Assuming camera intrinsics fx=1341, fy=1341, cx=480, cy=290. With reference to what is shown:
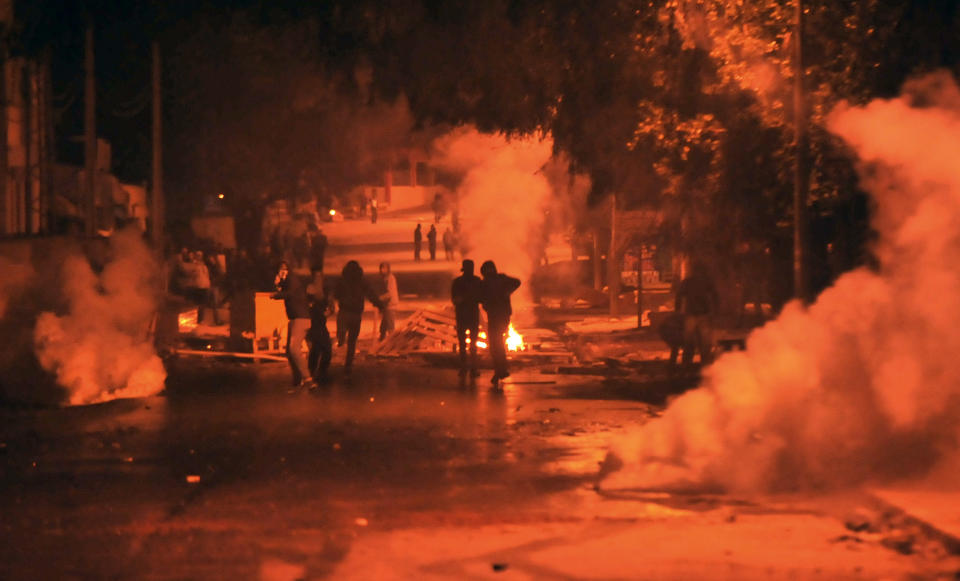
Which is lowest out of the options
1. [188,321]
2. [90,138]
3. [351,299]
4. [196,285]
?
[188,321]

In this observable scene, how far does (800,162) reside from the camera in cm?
1642

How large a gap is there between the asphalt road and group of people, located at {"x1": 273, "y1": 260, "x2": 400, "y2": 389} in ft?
6.36

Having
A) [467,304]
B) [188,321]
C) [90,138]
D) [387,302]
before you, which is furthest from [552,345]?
[188,321]

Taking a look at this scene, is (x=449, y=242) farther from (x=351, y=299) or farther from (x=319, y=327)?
(x=319, y=327)

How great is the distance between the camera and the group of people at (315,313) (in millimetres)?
17203

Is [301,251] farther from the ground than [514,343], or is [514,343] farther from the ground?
[301,251]

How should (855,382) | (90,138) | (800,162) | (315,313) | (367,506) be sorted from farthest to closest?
(90,138), (315,313), (800,162), (855,382), (367,506)

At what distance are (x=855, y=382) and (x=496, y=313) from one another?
8396 millimetres

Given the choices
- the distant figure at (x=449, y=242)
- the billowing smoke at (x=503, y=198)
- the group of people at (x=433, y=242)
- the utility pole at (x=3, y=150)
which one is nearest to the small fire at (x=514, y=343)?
the utility pole at (x=3, y=150)

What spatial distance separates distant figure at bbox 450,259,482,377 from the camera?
18.6m

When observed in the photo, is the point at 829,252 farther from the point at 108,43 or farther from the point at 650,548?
the point at 108,43

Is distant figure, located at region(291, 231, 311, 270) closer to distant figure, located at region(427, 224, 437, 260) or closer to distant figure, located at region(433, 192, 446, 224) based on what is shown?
distant figure, located at region(427, 224, 437, 260)

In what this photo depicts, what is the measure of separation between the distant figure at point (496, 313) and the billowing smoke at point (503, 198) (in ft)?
68.0

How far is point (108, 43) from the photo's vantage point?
35.0 meters
